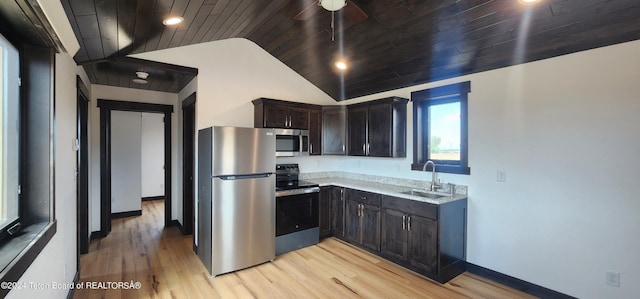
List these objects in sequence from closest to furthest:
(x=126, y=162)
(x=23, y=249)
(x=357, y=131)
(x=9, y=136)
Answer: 1. (x=23, y=249)
2. (x=9, y=136)
3. (x=357, y=131)
4. (x=126, y=162)

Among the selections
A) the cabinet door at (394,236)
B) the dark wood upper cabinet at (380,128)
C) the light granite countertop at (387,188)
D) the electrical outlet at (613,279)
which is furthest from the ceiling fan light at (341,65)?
the electrical outlet at (613,279)

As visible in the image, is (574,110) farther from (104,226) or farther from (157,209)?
(157,209)

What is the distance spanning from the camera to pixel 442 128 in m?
3.67

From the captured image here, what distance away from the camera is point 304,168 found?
4.66 meters

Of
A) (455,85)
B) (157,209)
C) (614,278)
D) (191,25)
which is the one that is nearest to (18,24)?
(191,25)

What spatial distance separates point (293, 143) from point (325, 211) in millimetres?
1137

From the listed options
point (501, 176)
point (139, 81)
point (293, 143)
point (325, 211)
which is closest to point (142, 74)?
point (139, 81)

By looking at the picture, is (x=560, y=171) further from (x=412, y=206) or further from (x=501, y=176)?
(x=412, y=206)

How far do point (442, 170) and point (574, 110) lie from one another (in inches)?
54.3

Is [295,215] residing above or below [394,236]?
above

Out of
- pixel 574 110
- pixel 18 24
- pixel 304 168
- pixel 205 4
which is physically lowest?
pixel 304 168

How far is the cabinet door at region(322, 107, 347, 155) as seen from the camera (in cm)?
451

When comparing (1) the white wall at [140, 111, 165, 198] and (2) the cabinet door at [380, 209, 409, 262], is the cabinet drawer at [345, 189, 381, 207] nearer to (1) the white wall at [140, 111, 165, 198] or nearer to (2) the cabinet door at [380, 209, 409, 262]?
(2) the cabinet door at [380, 209, 409, 262]

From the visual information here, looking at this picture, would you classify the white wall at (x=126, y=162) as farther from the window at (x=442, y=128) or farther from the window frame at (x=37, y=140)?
the window at (x=442, y=128)
